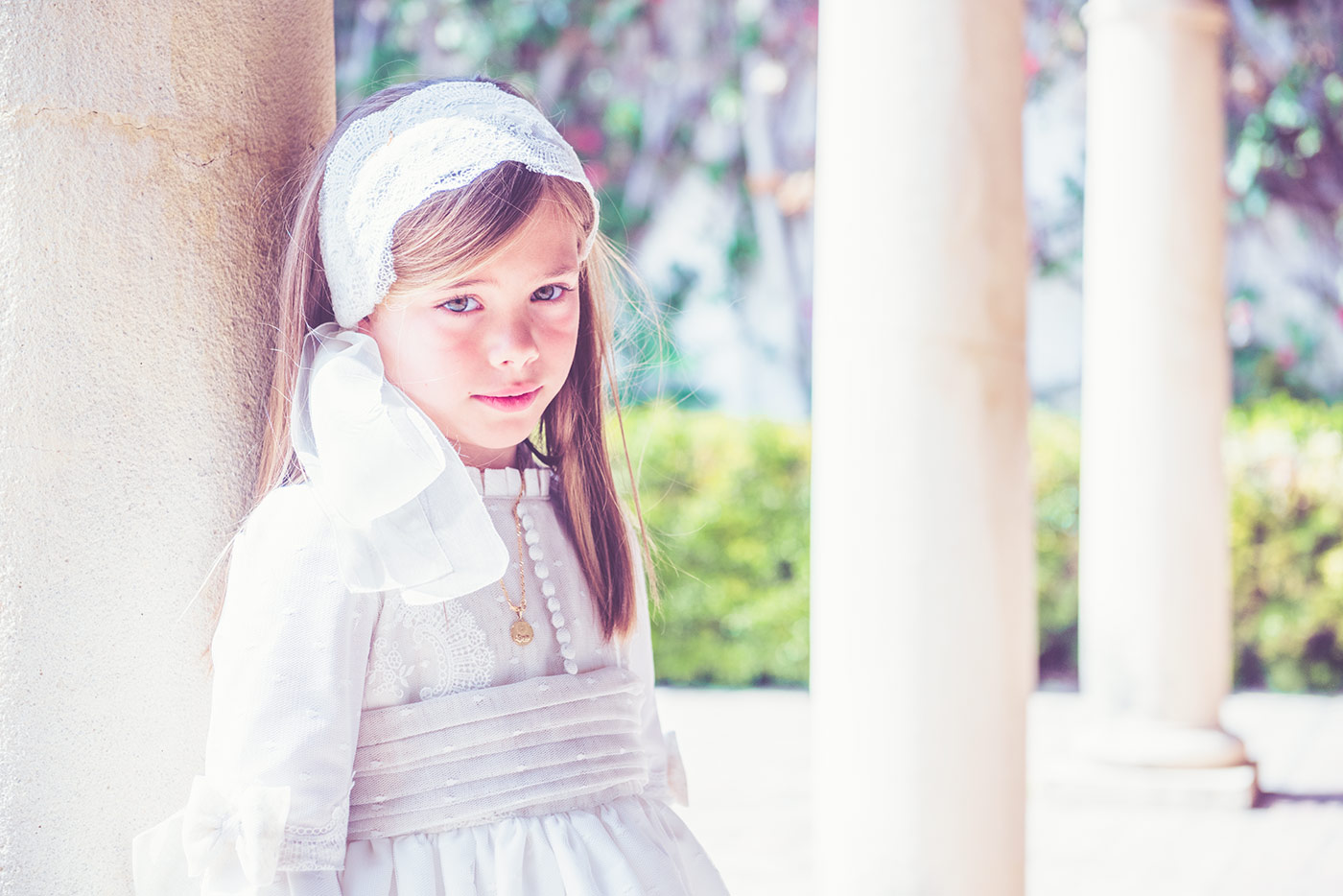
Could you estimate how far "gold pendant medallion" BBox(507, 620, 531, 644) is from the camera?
155 cm

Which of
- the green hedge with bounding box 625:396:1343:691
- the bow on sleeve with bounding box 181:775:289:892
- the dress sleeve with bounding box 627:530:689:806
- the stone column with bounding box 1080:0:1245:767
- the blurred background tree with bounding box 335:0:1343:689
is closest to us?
the bow on sleeve with bounding box 181:775:289:892

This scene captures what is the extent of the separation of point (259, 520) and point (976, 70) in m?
1.84

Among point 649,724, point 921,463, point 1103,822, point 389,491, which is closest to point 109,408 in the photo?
point 389,491

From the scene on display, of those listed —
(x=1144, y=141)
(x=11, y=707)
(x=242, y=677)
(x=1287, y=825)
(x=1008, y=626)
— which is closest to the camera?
(x=242, y=677)

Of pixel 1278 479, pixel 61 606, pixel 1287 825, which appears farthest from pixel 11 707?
pixel 1278 479

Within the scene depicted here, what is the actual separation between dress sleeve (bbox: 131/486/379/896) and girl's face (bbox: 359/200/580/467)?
0.64 feet

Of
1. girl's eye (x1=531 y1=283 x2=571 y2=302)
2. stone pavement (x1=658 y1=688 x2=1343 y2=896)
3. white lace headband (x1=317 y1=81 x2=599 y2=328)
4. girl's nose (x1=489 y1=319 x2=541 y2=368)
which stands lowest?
stone pavement (x1=658 y1=688 x2=1343 y2=896)

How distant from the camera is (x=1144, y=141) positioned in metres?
5.27

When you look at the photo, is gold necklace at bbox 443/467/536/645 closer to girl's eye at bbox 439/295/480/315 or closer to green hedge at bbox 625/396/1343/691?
girl's eye at bbox 439/295/480/315

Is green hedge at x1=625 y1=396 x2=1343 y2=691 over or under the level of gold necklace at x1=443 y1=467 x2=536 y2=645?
under

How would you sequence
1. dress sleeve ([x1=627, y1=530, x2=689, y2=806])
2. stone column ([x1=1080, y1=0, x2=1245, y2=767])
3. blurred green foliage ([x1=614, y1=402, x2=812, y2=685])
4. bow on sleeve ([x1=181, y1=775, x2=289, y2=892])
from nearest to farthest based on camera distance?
bow on sleeve ([x1=181, y1=775, x2=289, y2=892]) → dress sleeve ([x1=627, y1=530, x2=689, y2=806]) → stone column ([x1=1080, y1=0, x2=1245, y2=767]) → blurred green foliage ([x1=614, y1=402, x2=812, y2=685])

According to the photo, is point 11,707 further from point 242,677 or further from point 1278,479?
point 1278,479

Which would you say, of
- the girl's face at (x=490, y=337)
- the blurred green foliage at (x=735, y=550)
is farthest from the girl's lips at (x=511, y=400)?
the blurred green foliage at (x=735, y=550)

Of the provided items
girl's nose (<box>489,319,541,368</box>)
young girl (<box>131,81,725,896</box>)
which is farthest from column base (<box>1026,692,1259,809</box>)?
girl's nose (<box>489,319,541,368</box>)
